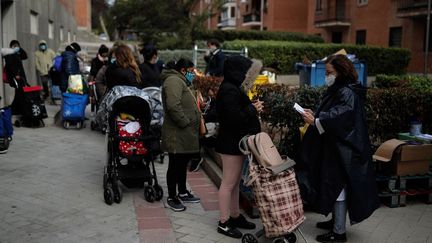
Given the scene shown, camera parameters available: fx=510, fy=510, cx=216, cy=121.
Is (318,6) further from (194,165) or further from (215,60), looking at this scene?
(194,165)

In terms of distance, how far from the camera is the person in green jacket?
540 centimetres

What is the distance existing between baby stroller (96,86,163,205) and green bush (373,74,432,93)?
147 inches

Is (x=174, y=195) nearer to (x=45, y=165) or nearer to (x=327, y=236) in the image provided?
(x=327, y=236)

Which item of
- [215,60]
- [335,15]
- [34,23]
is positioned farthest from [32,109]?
[335,15]

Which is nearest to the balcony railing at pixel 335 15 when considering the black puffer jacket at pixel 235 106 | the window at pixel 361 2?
the window at pixel 361 2

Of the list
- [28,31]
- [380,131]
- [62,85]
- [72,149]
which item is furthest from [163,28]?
[380,131]

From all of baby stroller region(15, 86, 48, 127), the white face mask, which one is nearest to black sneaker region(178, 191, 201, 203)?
the white face mask

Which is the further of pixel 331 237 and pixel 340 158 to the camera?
pixel 331 237

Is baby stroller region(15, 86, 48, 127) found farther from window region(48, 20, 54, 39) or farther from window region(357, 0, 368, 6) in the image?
window region(357, 0, 368, 6)

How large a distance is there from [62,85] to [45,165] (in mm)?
4794

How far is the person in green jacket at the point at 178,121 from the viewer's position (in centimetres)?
540

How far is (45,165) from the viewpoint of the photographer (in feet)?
25.3

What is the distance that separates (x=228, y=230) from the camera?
4.92 m

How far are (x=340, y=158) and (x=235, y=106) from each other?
105cm
